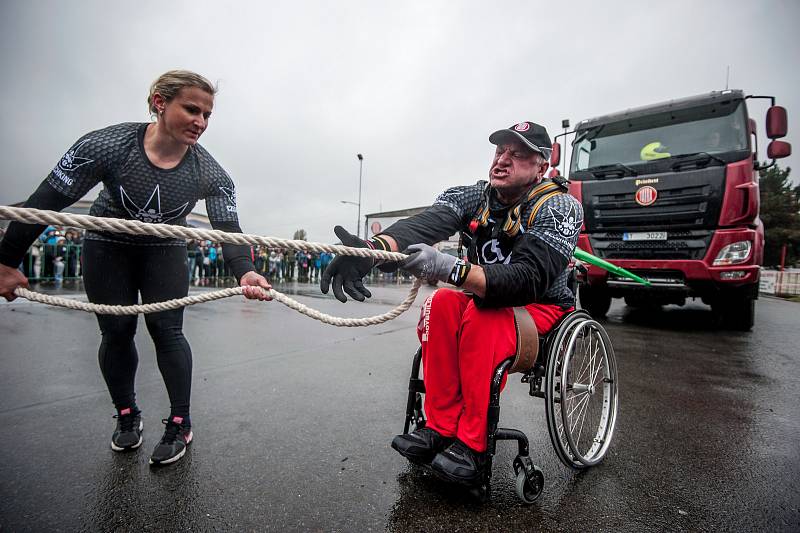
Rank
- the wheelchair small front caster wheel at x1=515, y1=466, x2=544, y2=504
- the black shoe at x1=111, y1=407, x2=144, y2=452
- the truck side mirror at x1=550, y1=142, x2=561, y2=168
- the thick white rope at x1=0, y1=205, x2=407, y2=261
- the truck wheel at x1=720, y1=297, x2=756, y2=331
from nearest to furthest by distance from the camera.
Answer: the thick white rope at x1=0, y1=205, x2=407, y2=261 < the wheelchair small front caster wheel at x1=515, y1=466, x2=544, y2=504 < the black shoe at x1=111, y1=407, x2=144, y2=452 < the truck wheel at x1=720, y1=297, x2=756, y2=331 < the truck side mirror at x1=550, y1=142, x2=561, y2=168

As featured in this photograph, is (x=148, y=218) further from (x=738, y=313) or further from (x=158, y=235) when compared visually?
(x=738, y=313)

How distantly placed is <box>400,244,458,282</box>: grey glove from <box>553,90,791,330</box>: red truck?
17.1 feet

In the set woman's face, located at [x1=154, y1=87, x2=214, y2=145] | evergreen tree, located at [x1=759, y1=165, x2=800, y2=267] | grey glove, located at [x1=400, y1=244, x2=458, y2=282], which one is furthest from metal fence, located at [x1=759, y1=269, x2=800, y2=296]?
woman's face, located at [x1=154, y1=87, x2=214, y2=145]

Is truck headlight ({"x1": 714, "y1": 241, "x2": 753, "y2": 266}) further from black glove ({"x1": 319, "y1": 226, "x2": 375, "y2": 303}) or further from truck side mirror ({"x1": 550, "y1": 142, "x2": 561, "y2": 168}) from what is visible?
black glove ({"x1": 319, "y1": 226, "x2": 375, "y2": 303})

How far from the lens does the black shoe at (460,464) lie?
167 centimetres

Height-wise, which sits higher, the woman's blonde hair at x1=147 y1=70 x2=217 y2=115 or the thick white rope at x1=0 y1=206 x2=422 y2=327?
the woman's blonde hair at x1=147 y1=70 x2=217 y2=115

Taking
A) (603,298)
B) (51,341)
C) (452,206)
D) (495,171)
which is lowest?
(51,341)

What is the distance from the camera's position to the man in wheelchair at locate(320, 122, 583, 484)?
1672 millimetres

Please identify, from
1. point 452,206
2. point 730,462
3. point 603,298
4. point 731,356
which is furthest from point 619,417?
point 603,298

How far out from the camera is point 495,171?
7.11 ft

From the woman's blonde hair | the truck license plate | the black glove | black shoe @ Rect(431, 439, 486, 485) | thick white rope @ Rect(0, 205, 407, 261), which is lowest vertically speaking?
black shoe @ Rect(431, 439, 486, 485)

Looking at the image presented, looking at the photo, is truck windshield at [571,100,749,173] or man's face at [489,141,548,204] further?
truck windshield at [571,100,749,173]

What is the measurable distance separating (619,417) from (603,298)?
5026 millimetres

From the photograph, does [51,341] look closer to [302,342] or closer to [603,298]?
[302,342]
